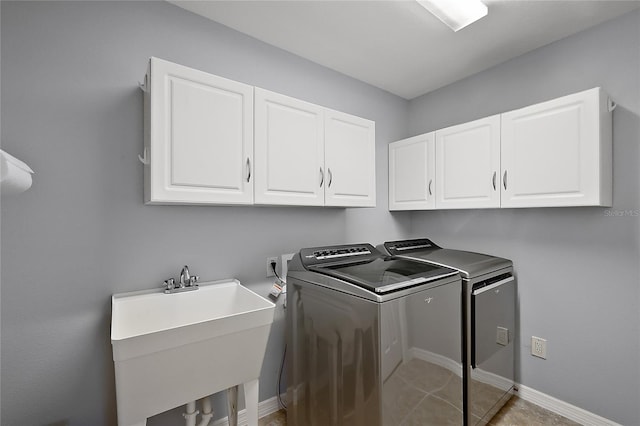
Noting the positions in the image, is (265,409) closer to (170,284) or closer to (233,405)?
(233,405)

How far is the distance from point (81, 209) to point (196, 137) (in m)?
0.65

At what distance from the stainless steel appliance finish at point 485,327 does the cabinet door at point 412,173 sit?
20.6 inches

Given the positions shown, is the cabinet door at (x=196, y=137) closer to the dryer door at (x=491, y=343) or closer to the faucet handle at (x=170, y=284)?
the faucet handle at (x=170, y=284)

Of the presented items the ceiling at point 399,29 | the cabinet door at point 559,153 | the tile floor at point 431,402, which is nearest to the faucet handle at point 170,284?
the tile floor at point 431,402

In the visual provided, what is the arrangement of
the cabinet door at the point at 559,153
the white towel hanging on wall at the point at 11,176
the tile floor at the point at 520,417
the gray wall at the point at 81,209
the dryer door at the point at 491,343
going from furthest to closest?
the tile floor at the point at 520,417 → the dryer door at the point at 491,343 → the cabinet door at the point at 559,153 → the gray wall at the point at 81,209 → the white towel hanging on wall at the point at 11,176

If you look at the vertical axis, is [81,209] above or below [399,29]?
below

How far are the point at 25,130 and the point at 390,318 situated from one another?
72.8 inches

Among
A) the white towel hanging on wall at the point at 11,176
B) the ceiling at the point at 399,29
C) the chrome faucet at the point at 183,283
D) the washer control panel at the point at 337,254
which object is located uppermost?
the ceiling at the point at 399,29

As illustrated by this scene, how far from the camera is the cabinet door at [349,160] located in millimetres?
1948

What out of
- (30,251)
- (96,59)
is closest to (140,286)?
(30,251)

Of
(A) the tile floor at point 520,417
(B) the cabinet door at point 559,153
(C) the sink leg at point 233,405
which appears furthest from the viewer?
(A) the tile floor at point 520,417

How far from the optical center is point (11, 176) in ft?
3.03

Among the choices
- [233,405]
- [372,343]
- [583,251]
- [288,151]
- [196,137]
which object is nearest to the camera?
[372,343]

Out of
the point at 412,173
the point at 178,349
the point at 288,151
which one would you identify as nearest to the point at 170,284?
the point at 178,349
